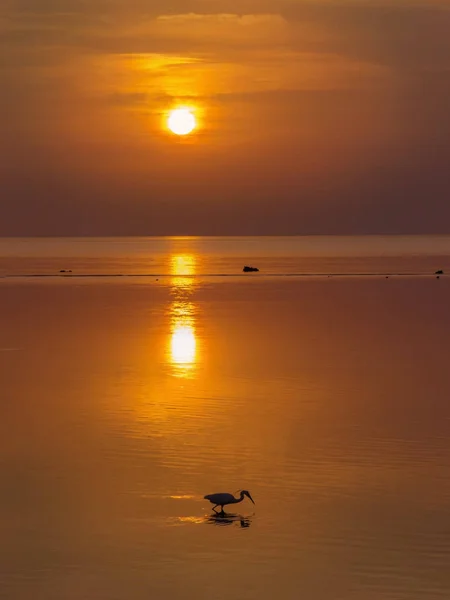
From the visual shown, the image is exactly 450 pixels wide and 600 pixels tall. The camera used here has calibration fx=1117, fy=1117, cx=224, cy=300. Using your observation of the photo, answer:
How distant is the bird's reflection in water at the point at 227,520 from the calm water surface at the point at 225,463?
4 cm

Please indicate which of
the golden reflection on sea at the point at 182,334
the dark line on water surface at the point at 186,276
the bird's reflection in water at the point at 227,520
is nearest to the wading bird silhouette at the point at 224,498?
the bird's reflection in water at the point at 227,520

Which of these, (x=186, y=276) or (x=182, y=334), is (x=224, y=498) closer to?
(x=182, y=334)

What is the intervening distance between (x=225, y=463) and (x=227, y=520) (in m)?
3.24

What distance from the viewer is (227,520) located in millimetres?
16375

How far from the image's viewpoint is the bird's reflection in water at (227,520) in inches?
640

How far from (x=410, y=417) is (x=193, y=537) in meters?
9.88

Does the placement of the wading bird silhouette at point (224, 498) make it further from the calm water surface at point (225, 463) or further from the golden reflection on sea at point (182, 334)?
the golden reflection on sea at point (182, 334)

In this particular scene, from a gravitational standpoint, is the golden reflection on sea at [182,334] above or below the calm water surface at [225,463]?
above

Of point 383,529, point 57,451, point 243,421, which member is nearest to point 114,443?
point 57,451

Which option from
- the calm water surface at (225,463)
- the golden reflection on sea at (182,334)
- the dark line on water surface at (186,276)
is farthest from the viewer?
the dark line on water surface at (186,276)

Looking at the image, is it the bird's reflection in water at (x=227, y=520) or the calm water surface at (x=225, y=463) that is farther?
the bird's reflection in water at (x=227, y=520)

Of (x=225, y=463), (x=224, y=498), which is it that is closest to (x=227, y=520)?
(x=224, y=498)

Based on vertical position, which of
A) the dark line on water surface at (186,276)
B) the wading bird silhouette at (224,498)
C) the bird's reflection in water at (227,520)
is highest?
the dark line on water surface at (186,276)

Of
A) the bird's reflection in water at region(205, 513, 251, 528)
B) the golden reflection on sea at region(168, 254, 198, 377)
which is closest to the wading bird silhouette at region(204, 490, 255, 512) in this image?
the bird's reflection in water at region(205, 513, 251, 528)
